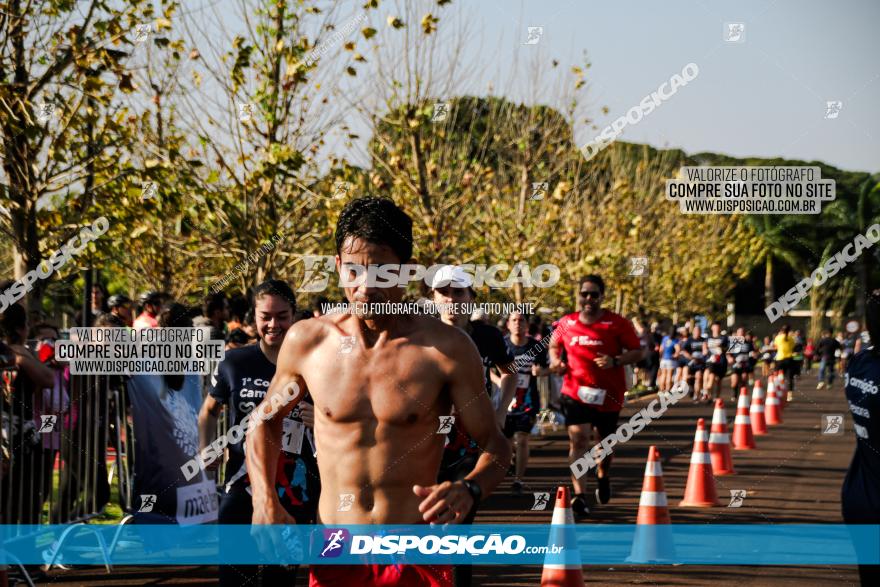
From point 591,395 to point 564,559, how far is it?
4.57 m

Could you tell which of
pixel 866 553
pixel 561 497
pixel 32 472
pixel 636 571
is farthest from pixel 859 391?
pixel 32 472

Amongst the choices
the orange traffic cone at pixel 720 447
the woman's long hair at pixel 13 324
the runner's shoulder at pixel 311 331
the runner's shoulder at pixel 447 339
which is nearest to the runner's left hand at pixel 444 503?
the runner's shoulder at pixel 447 339

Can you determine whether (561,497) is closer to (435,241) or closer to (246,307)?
(246,307)

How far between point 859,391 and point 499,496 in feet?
23.9

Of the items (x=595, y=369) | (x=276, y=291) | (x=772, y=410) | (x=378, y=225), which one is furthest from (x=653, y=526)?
(x=772, y=410)

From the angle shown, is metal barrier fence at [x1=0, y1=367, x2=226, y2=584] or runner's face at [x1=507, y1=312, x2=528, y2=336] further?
runner's face at [x1=507, y1=312, x2=528, y2=336]

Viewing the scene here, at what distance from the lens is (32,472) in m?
7.65

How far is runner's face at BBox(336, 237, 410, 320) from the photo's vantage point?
399 cm

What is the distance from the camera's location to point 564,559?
664cm

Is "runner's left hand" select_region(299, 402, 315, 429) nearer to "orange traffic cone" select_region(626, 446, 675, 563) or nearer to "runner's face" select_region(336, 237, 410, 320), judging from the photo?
"runner's face" select_region(336, 237, 410, 320)

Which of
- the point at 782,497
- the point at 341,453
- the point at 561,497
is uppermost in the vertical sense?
the point at 341,453

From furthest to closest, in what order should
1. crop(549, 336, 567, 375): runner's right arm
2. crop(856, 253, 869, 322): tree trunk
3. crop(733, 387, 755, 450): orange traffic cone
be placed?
crop(856, 253, 869, 322): tree trunk → crop(733, 387, 755, 450): orange traffic cone → crop(549, 336, 567, 375): runner's right arm

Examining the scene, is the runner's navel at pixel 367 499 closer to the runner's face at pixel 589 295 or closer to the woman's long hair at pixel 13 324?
the woman's long hair at pixel 13 324

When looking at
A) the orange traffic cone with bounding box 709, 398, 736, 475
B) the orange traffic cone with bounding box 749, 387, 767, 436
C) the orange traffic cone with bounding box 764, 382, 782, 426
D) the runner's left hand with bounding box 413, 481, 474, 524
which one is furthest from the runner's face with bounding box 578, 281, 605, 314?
the orange traffic cone with bounding box 764, 382, 782, 426
